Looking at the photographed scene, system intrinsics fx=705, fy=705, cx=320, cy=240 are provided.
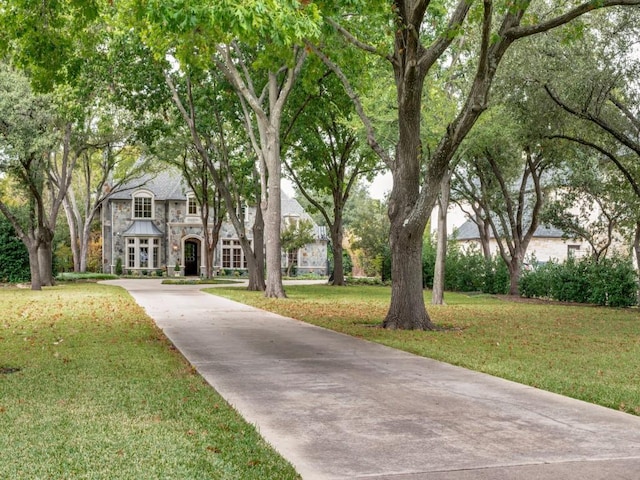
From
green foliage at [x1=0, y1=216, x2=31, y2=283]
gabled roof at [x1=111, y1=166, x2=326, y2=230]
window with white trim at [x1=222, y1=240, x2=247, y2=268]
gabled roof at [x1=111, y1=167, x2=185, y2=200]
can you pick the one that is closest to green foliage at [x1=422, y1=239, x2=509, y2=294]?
window with white trim at [x1=222, y1=240, x2=247, y2=268]

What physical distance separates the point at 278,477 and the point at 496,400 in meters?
3.39

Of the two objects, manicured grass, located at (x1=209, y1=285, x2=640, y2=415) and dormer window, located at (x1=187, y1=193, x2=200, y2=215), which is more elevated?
dormer window, located at (x1=187, y1=193, x2=200, y2=215)

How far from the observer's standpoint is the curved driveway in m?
4.86

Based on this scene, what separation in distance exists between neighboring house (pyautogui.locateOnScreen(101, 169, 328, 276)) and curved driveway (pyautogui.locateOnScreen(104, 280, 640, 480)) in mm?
39797

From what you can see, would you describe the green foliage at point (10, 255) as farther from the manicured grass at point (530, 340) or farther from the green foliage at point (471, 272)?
the green foliage at point (471, 272)

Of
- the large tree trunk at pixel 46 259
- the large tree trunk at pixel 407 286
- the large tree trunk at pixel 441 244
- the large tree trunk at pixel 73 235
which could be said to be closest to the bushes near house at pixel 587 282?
the large tree trunk at pixel 441 244

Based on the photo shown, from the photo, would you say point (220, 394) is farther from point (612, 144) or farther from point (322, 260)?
point (322, 260)

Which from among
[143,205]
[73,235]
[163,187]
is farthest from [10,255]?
[163,187]

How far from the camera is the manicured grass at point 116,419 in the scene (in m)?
4.69

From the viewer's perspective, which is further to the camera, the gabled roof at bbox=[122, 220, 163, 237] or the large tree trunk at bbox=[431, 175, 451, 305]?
the gabled roof at bbox=[122, 220, 163, 237]

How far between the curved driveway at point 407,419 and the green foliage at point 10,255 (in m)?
30.1

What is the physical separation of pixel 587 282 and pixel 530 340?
13009 mm

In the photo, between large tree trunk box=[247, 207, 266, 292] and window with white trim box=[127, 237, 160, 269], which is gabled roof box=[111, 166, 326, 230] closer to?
window with white trim box=[127, 237, 160, 269]

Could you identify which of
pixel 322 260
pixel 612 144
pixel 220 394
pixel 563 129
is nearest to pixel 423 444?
pixel 220 394
